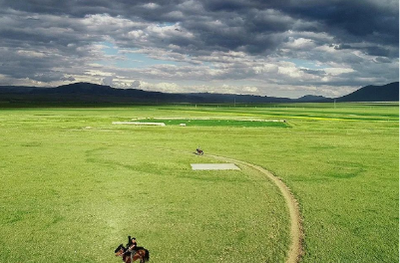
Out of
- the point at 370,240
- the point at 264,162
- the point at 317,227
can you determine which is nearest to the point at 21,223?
the point at 317,227

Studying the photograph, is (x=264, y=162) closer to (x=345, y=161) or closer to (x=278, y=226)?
(x=345, y=161)

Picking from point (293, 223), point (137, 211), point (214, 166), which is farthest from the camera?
point (214, 166)

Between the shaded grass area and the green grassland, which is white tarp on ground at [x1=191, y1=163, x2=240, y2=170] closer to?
the shaded grass area

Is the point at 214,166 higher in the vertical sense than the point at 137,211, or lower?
higher

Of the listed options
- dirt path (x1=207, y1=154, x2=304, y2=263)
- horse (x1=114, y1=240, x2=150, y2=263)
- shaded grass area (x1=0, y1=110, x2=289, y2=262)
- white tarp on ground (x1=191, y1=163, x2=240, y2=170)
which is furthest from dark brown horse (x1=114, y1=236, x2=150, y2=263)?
white tarp on ground (x1=191, y1=163, x2=240, y2=170)

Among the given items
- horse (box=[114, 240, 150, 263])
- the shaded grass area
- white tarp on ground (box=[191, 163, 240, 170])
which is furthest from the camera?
white tarp on ground (box=[191, 163, 240, 170])

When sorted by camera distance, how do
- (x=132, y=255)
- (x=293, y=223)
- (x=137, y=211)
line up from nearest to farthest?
(x=132, y=255) < (x=293, y=223) < (x=137, y=211)

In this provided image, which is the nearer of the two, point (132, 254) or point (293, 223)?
point (132, 254)

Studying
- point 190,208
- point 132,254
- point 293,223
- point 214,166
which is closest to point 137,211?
point 190,208

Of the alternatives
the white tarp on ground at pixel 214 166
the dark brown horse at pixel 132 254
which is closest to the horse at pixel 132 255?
the dark brown horse at pixel 132 254

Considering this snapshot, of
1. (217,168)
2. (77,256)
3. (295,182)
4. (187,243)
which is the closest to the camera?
(77,256)

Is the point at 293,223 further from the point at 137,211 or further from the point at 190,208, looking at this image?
the point at 137,211
